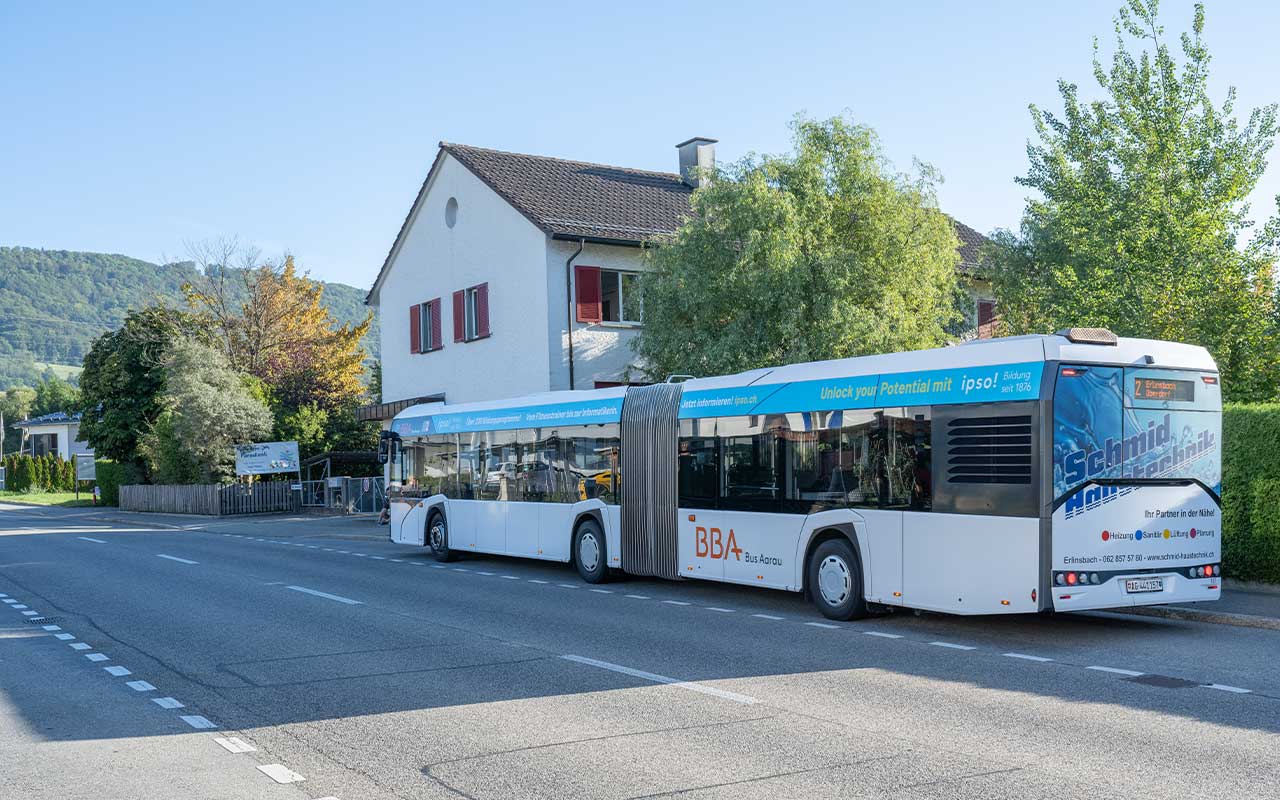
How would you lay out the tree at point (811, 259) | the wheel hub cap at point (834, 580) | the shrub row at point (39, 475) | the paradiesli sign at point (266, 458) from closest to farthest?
the wheel hub cap at point (834, 580), the tree at point (811, 259), the paradiesli sign at point (266, 458), the shrub row at point (39, 475)

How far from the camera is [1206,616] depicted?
1247 centimetres

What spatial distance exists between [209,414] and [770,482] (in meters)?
33.5

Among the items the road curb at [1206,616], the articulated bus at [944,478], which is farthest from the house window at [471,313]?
the road curb at [1206,616]

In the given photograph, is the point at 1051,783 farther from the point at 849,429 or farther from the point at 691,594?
the point at 691,594

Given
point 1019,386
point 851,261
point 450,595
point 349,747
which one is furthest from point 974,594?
point 851,261

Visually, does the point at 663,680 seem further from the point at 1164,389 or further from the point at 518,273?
the point at 518,273

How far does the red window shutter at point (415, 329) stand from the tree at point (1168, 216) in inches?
878

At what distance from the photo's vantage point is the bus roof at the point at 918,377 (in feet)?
37.0

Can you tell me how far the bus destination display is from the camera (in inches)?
453

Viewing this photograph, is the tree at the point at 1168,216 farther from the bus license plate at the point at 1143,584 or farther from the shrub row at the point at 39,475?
the shrub row at the point at 39,475

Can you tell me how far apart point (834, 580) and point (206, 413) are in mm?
34906

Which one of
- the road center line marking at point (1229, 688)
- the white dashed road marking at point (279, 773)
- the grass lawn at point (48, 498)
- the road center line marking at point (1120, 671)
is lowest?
the grass lawn at point (48, 498)

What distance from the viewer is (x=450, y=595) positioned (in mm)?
16141

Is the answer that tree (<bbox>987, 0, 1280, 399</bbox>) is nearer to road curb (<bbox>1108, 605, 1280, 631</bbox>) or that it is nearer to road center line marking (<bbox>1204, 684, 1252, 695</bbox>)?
road curb (<bbox>1108, 605, 1280, 631</bbox>)
